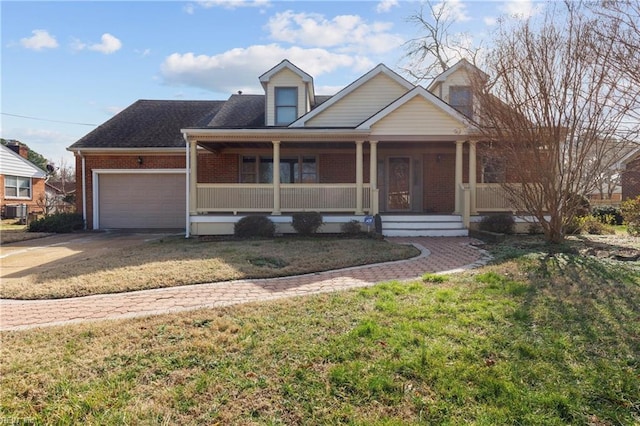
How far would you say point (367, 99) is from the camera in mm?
15289

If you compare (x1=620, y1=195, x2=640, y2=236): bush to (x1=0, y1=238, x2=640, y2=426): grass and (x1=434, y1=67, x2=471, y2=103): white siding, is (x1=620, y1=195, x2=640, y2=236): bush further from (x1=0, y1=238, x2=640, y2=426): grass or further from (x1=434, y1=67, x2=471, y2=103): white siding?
(x1=0, y1=238, x2=640, y2=426): grass

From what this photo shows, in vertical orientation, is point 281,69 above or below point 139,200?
above

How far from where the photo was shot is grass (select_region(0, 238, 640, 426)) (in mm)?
2703

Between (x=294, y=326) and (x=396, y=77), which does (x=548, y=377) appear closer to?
(x=294, y=326)

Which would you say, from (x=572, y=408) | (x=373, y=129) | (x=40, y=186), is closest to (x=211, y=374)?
(x=572, y=408)

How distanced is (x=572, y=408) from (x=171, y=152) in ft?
52.6

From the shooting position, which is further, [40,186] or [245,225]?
[40,186]

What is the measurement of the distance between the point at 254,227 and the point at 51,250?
5701mm

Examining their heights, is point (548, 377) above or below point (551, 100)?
below

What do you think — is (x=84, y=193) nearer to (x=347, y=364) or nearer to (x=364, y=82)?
(x=364, y=82)

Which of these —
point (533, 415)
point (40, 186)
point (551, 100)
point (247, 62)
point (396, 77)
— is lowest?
point (533, 415)

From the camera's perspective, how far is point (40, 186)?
26.4 meters

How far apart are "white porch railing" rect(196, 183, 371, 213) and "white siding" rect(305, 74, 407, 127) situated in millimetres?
3764

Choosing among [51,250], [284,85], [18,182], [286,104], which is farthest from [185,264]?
[18,182]
